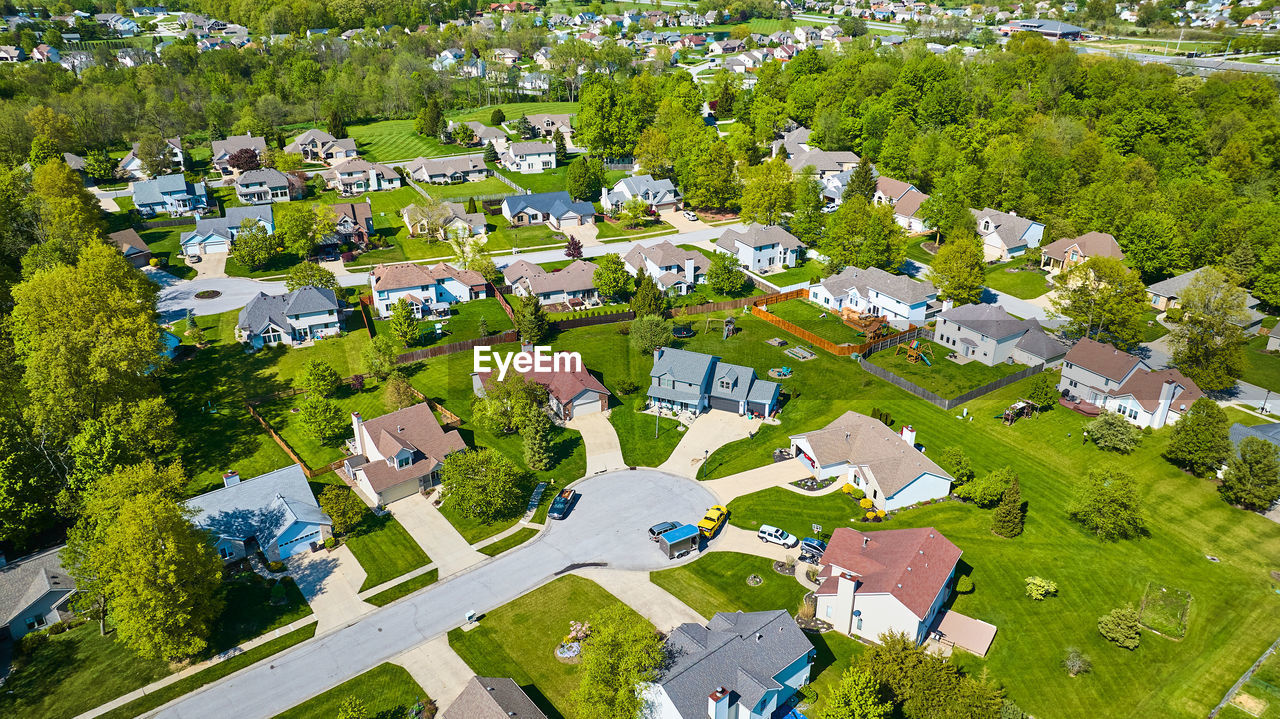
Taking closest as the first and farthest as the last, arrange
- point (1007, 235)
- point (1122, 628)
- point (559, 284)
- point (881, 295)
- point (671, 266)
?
point (1122, 628), point (881, 295), point (559, 284), point (671, 266), point (1007, 235)

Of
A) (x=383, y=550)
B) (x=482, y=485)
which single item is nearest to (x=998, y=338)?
(x=482, y=485)

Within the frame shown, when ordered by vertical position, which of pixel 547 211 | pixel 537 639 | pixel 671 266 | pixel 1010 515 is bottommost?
pixel 537 639

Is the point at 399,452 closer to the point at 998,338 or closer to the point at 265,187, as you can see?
the point at 998,338

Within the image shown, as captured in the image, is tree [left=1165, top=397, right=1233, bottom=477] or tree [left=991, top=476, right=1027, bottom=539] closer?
tree [left=991, top=476, right=1027, bottom=539]

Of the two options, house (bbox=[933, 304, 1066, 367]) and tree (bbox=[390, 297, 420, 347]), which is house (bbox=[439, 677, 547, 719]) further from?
house (bbox=[933, 304, 1066, 367])

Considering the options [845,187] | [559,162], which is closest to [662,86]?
[559,162]

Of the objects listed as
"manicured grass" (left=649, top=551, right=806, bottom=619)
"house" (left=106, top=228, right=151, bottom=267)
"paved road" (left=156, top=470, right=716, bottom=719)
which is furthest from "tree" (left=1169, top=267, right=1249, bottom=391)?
"house" (left=106, top=228, right=151, bottom=267)
